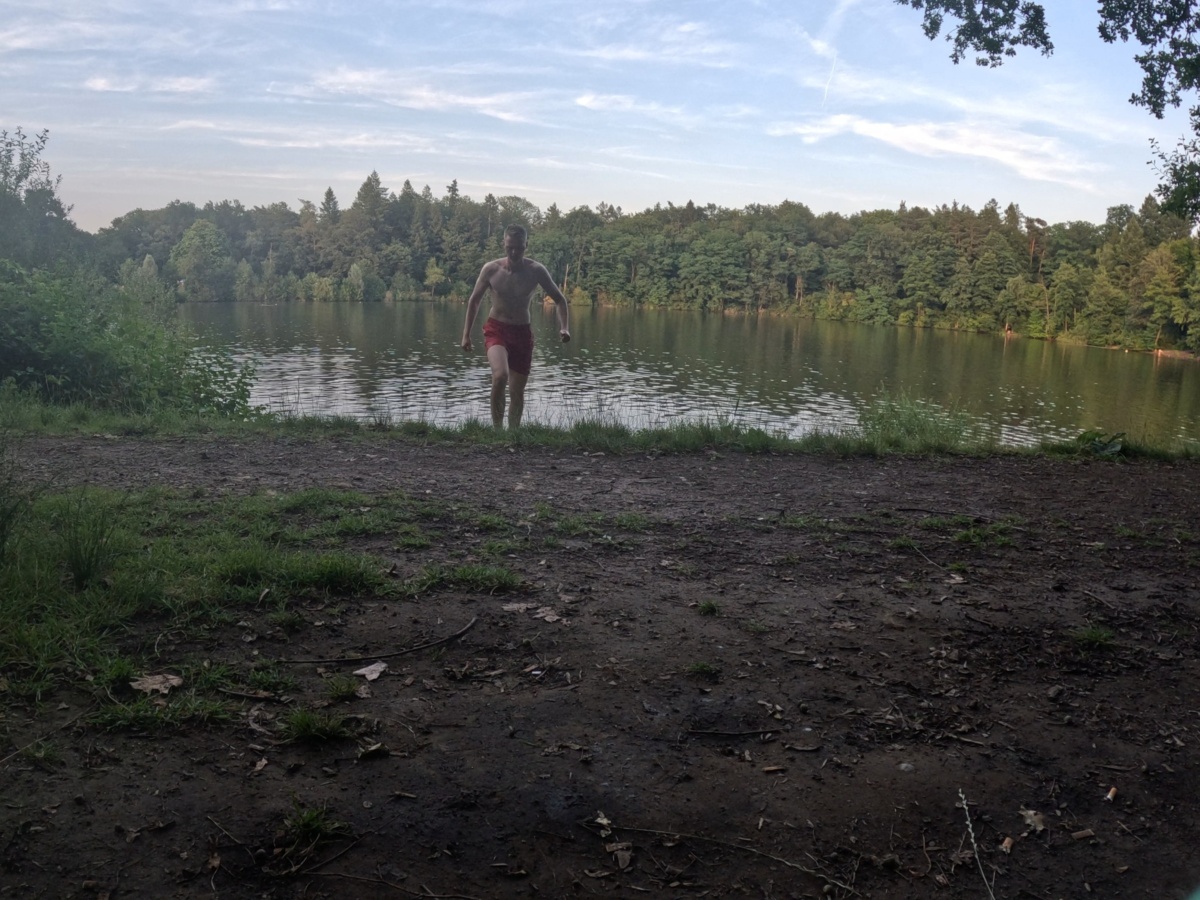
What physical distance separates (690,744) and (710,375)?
112 feet

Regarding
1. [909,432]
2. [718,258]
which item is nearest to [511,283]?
[909,432]

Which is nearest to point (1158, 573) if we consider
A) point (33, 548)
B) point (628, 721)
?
point (628, 721)

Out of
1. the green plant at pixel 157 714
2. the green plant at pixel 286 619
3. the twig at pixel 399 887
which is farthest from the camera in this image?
the green plant at pixel 286 619

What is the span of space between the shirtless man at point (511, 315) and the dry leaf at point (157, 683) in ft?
21.5

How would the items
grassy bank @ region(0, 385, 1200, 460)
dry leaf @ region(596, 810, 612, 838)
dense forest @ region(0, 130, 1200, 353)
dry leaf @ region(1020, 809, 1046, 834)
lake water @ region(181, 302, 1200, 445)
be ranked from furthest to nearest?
dense forest @ region(0, 130, 1200, 353)
lake water @ region(181, 302, 1200, 445)
grassy bank @ region(0, 385, 1200, 460)
dry leaf @ region(1020, 809, 1046, 834)
dry leaf @ region(596, 810, 612, 838)

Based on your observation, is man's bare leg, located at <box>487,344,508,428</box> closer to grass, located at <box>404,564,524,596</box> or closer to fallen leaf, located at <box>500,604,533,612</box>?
grass, located at <box>404,564,524,596</box>

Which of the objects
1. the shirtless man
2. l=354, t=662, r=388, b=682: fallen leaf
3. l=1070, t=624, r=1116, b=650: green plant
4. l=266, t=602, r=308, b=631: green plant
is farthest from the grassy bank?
l=354, t=662, r=388, b=682: fallen leaf

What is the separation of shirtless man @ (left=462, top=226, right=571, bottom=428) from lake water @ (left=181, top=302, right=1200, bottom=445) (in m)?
3.50

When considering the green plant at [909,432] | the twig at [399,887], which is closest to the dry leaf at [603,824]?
the twig at [399,887]

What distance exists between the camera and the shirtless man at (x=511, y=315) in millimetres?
9656

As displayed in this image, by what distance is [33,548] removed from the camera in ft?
12.5

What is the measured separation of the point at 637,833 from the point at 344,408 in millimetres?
23038

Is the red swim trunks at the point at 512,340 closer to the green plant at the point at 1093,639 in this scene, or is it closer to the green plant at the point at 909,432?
the green plant at the point at 909,432

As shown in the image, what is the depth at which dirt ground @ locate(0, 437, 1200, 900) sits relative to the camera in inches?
91.4
